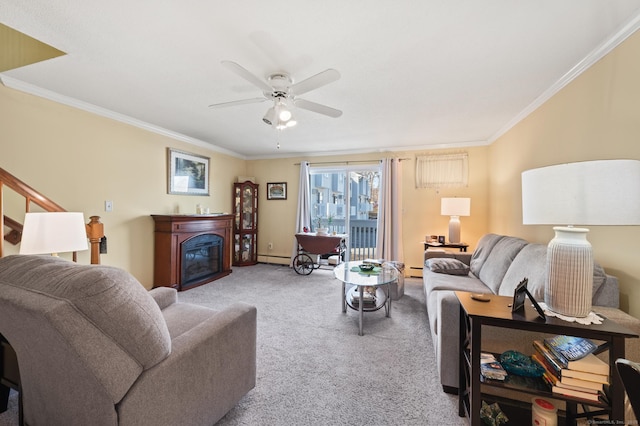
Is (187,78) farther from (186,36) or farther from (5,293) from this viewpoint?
(5,293)

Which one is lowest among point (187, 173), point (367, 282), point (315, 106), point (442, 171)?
point (367, 282)

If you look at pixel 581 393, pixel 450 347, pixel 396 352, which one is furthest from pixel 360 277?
pixel 581 393

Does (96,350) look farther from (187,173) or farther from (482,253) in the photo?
(187,173)

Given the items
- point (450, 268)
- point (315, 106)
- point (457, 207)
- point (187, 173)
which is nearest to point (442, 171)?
point (457, 207)

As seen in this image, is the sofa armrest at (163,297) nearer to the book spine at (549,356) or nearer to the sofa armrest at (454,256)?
the book spine at (549,356)

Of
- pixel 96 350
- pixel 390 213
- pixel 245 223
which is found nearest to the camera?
pixel 96 350

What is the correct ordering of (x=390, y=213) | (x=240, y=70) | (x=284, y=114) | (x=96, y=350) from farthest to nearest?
(x=390, y=213) → (x=284, y=114) → (x=240, y=70) → (x=96, y=350)

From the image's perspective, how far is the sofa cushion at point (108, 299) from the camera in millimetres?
869

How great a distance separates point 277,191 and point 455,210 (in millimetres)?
3337

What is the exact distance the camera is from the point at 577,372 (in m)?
1.14

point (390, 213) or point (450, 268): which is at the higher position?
point (390, 213)

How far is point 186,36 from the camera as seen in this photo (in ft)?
5.49

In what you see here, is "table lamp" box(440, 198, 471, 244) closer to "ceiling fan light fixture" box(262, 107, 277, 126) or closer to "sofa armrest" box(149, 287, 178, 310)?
"ceiling fan light fixture" box(262, 107, 277, 126)

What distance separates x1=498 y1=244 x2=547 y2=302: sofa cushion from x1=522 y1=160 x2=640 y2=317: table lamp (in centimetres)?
46
